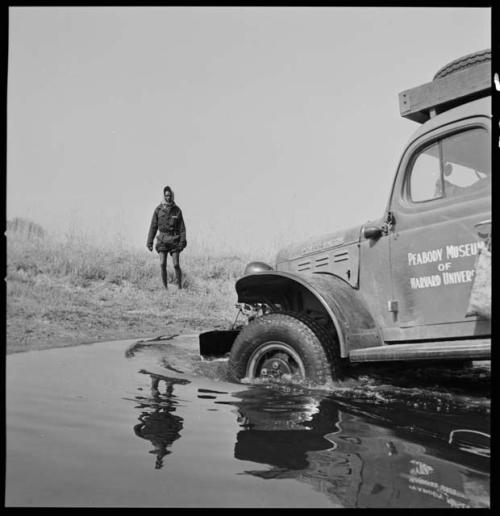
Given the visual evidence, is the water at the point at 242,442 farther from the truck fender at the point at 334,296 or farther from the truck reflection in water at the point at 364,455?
the truck fender at the point at 334,296

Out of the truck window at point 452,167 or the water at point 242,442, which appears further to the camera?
the truck window at point 452,167

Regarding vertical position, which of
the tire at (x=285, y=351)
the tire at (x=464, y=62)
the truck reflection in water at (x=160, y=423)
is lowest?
the truck reflection in water at (x=160, y=423)

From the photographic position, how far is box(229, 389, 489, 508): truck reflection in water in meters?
2.00

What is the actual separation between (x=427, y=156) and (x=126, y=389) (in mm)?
2809

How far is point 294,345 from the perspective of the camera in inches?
162

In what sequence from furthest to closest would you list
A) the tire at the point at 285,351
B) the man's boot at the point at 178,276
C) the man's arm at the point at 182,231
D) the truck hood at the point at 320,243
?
the man's boot at the point at 178,276
the man's arm at the point at 182,231
the truck hood at the point at 320,243
the tire at the point at 285,351

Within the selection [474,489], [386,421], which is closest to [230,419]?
[386,421]

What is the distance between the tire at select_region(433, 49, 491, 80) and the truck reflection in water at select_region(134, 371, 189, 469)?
300cm

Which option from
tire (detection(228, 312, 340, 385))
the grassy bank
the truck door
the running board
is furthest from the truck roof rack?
the grassy bank

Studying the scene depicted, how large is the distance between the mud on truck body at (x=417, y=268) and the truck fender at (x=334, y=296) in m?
0.01

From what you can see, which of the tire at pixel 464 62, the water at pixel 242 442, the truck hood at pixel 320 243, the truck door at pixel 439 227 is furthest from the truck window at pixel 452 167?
the water at pixel 242 442

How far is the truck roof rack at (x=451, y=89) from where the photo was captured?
3.53 meters

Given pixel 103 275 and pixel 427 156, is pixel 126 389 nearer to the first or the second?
pixel 427 156

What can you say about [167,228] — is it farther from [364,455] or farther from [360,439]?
[364,455]
